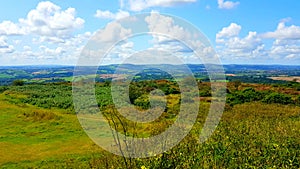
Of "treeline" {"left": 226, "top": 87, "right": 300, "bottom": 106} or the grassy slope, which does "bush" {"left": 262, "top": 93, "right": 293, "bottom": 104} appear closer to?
"treeline" {"left": 226, "top": 87, "right": 300, "bottom": 106}

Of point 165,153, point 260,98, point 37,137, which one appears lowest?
point 37,137

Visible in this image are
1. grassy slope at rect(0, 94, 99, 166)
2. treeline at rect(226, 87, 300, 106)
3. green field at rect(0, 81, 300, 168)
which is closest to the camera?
green field at rect(0, 81, 300, 168)

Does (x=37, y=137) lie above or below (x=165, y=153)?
below

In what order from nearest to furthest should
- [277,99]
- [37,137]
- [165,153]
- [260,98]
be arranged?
[165,153] < [37,137] < [277,99] < [260,98]

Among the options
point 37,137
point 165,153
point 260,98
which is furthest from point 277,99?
point 165,153

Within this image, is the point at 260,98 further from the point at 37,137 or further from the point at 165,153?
the point at 165,153

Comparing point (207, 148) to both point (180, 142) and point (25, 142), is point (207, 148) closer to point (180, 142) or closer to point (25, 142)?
point (180, 142)

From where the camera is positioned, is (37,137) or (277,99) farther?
(277,99)

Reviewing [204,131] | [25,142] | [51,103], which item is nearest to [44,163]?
[25,142]

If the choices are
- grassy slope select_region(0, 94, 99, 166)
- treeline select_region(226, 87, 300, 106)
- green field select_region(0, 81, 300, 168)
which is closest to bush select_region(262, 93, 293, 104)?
treeline select_region(226, 87, 300, 106)

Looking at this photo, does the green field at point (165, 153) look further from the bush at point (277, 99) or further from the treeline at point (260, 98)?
the bush at point (277, 99)

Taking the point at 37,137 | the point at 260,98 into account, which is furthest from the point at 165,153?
the point at 260,98

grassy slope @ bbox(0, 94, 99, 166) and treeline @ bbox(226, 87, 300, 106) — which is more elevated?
treeline @ bbox(226, 87, 300, 106)

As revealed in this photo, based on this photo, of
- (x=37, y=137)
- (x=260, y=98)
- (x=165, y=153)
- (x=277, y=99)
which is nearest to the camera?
(x=165, y=153)
